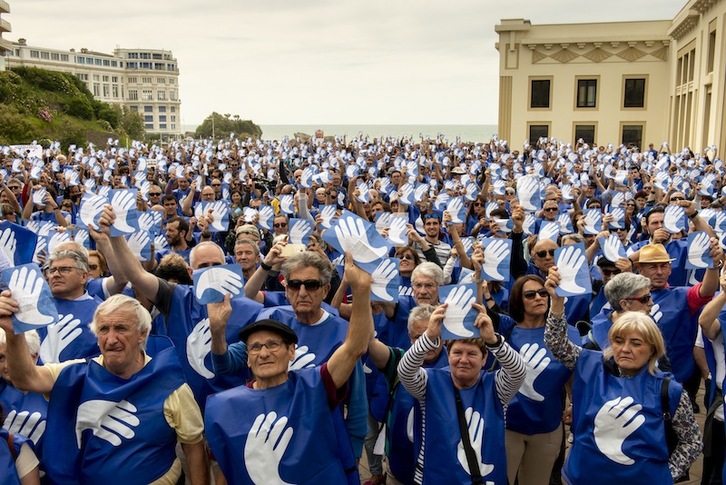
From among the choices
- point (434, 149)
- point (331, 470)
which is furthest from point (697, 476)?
point (434, 149)

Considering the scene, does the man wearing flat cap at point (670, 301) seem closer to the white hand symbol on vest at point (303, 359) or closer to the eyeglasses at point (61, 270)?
the white hand symbol on vest at point (303, 359)

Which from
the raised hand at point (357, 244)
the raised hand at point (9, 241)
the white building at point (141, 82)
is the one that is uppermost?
the white building at point (141, 82)

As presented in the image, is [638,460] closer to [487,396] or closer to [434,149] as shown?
[487,396]

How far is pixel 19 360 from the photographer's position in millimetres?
3135

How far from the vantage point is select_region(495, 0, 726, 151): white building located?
42.1m

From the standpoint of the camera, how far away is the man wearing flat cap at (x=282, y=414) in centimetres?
317

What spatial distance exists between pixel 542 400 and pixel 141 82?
16624 centimetres

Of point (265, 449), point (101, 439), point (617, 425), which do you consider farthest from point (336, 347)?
point (617, 425)

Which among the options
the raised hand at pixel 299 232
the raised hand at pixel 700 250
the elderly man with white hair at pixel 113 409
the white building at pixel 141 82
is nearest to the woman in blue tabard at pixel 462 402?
the elderly man with white hair at pixel 113 409

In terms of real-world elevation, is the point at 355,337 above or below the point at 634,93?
below

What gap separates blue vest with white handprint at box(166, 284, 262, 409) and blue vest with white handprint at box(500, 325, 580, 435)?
68.6 inches

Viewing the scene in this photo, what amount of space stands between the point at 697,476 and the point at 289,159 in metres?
16.8

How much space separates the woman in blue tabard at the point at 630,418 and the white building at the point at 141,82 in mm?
151233

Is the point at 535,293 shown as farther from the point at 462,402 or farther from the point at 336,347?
the point at 336,347
